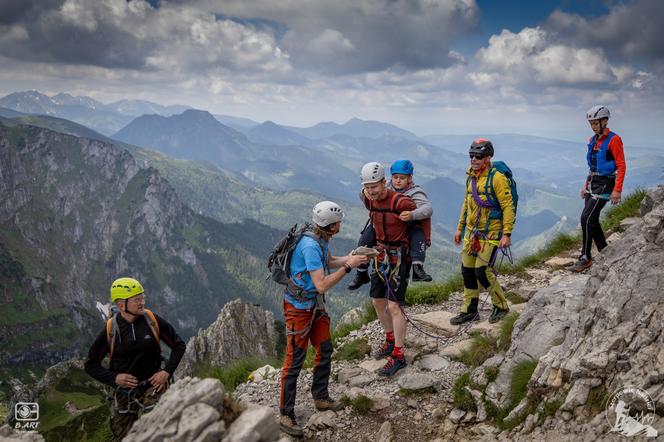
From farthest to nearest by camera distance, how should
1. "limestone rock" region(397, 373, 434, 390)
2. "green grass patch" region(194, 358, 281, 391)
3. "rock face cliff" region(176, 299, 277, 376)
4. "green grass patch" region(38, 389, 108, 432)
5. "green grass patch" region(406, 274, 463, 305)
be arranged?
"green grass patch" region(38, 389, 108, 432) → "rock face cliff" region(176, 299, 277, 376) → "green grass patch" region(406, 274, 463, 305) → "green grass patch" region(194, 358, 281, 391) → "limestone rock" region(397, 373, 434, 390)

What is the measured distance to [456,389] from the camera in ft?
25.7

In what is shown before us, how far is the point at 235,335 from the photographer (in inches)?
2867

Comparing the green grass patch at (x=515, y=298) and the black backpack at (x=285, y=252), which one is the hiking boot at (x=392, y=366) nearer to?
the black backpack at (x=285, y=252)

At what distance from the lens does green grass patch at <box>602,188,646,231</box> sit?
17.2m

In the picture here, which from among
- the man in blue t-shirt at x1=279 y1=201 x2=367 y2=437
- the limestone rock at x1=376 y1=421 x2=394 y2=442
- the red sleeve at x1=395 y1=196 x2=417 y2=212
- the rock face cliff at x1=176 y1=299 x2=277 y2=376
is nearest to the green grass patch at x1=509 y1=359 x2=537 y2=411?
the limestone rock at x1=376 y1=421 x2=394 y2=442

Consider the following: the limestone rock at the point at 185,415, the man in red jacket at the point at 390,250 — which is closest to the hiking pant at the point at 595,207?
the man in red jacket at the point at 390,250

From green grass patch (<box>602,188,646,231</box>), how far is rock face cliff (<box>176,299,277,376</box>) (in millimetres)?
56533

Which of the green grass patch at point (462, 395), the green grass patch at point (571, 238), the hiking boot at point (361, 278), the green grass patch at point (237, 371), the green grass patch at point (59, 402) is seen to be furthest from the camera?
the green grass patch at point (59, 402)

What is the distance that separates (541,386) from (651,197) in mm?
9637

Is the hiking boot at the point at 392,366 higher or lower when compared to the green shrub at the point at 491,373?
lower

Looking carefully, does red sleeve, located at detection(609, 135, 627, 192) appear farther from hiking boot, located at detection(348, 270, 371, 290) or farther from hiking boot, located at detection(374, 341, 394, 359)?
hiking boot, located at detection(374, 341, 394, 359)

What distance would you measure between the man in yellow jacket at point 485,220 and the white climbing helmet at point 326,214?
392cm

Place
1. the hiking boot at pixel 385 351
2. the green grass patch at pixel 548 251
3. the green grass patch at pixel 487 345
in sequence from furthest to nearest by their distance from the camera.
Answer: the green grass patch at pixel 548 251 → the hiking boot at pixel 385 351 → the green grass patch at pixel 487 345
